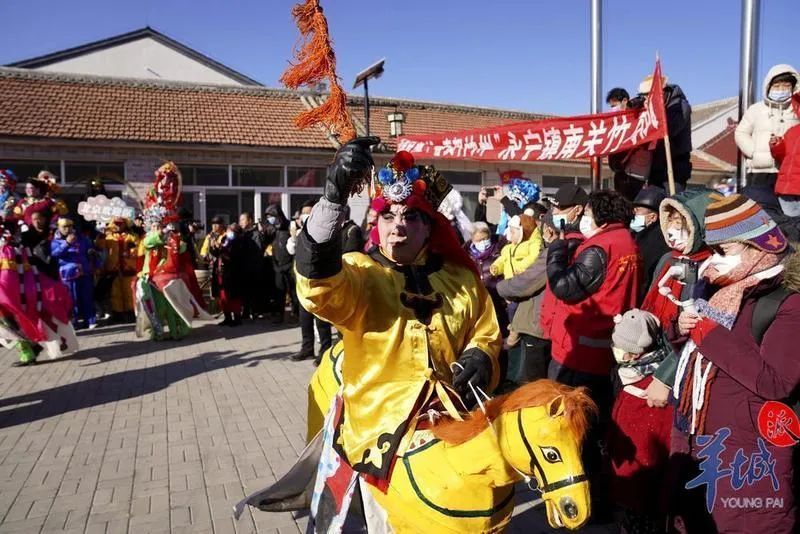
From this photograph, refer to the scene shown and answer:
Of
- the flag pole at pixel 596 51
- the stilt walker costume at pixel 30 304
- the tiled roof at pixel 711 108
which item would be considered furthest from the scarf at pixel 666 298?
the tiled roof at pixel 711 108

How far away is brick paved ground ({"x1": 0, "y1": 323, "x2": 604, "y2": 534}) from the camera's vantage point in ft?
12.6

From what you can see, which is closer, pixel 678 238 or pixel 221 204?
pixel 678 238

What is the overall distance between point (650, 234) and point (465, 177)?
16153mm

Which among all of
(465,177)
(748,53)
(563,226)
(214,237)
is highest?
(748,53)

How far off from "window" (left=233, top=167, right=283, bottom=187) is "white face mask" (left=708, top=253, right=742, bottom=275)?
16.1 metres

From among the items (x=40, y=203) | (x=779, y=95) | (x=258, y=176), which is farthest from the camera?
(x=258, y=176)

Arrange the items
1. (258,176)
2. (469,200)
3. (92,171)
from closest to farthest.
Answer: (92,171) → (258,176) → (469,200)

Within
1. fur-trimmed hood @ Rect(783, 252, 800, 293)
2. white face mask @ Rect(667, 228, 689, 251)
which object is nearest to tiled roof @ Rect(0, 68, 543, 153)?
white face mask @ Rect(667, 228, 689, 251)

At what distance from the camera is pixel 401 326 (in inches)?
90.3

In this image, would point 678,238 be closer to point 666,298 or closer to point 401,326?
point 666,298

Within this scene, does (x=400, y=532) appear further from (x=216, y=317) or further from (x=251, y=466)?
(x=216, y=317)

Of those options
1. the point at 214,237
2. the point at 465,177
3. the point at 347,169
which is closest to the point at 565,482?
the point at 347,169

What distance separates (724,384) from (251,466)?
11.6 feet

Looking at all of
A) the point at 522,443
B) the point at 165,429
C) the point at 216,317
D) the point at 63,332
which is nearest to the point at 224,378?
the point at 165,429
